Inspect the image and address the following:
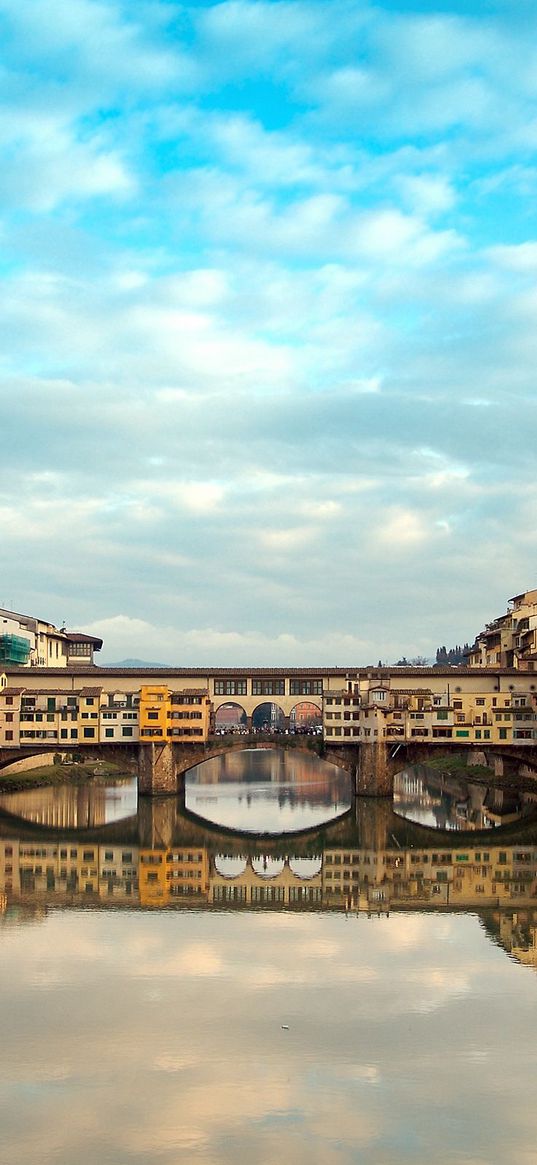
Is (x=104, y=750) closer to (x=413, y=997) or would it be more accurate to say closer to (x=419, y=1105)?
(x=413, y=997)

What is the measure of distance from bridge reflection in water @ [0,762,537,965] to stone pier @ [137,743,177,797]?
1.37 m

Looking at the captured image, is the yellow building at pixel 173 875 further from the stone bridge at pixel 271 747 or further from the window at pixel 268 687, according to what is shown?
the window at pixel 268 687

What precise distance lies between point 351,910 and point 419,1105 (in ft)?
57.8

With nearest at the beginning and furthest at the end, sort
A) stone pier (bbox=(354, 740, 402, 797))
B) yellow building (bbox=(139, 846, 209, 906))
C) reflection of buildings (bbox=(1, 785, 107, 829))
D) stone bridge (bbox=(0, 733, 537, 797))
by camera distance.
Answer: yellow building (bbox=(139, 846, 209, 906)) < reflection of buildings (bbox=(1, 785, 107, 829)) < stone pier (bbox=(354, 740, 402, 797)) < stone bridge (bbox=(0, 733, 537, 797))

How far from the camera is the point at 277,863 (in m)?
49.1

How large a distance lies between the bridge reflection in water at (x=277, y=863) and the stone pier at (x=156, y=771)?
1371mm

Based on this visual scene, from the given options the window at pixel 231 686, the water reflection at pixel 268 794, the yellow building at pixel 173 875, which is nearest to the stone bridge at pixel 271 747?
the water reflection at pixel 268 794

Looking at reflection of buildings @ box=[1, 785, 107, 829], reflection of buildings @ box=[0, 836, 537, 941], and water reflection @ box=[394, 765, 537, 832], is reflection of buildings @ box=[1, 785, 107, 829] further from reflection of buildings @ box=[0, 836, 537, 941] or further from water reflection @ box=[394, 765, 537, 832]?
water reflection @ box=[394, 765, 537, 832]

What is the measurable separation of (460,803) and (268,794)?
16.1 metres

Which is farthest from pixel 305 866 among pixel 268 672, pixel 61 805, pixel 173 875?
pixel 268 672

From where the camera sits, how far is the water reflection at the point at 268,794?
6481cm

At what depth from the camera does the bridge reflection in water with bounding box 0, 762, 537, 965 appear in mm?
38906

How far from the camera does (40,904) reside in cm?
3816

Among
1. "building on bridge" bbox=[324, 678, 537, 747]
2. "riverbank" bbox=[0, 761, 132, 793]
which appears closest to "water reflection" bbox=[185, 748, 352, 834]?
"building on bridge" bbox=[324, 678, 537, 747]
